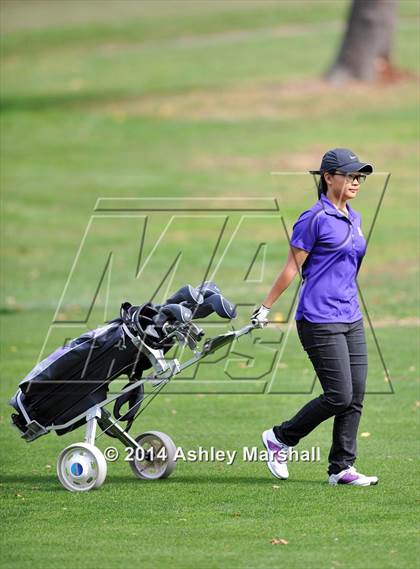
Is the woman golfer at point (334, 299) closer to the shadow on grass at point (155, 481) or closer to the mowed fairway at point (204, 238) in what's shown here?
the shadow on grass at point (155, 481)

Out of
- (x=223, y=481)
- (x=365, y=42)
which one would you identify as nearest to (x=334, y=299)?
(x=223, y=481)

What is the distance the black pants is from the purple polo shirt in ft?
0.32

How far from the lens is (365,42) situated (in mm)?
32281

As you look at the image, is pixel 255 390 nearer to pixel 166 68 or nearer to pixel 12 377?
pixel 12 377

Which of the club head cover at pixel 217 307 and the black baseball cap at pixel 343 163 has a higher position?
the black baseball cap at pixel 343 163

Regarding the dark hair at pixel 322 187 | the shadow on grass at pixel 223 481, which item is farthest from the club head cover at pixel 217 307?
the shadow on grass at pixel 223 481

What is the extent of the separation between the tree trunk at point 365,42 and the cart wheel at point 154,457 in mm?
24115

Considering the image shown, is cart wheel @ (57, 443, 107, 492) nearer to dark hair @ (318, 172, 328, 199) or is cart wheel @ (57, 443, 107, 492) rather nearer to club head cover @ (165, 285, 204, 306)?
club head cover @ (165, 285, 204, 306)

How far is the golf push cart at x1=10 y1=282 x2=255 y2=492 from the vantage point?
28.5 ft

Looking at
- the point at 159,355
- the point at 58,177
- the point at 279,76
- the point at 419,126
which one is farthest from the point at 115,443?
the point at 279,76

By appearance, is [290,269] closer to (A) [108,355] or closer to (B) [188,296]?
(B) [188,296]

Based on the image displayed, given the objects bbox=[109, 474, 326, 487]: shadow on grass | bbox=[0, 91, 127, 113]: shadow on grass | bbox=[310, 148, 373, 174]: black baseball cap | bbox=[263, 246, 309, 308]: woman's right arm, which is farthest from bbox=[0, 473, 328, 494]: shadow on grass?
bbox=[0, 91, 127, 113]: shadow on grass

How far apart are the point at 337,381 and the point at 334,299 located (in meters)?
0.55

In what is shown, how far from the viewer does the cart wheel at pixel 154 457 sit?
9172mm
